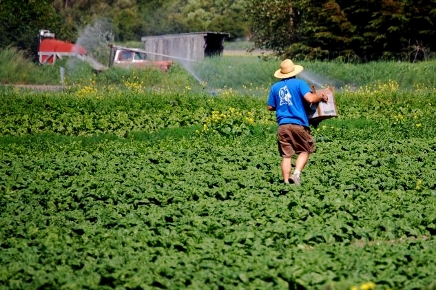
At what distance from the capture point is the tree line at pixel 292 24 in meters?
35.3

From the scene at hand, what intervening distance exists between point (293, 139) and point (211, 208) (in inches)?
89.2

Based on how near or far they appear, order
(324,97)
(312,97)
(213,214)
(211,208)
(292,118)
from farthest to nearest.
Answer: (292,118), (324,97), (312,97), (211,208), (213,214)

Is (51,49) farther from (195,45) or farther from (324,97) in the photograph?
(324,97)

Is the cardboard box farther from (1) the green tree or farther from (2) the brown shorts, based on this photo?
(1) the green tree

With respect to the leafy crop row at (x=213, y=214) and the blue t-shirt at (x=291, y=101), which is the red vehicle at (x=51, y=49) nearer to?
the leafy crop row at (x=213, y=214)

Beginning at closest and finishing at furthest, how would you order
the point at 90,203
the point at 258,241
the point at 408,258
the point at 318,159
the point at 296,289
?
the point at 296,289
the point at 408,258
the point at 258,241
the point at 90,203
the point at 318,159

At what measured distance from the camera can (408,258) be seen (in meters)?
7.43

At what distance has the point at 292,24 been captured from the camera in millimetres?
41344

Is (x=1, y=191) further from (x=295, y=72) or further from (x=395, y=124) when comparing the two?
(x=395, y=124)

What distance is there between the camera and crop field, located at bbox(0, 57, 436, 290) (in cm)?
690

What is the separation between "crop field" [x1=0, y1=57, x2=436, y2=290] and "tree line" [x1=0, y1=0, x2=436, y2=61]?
1740 centimetres

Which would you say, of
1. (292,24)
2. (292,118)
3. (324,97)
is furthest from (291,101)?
(292,24)

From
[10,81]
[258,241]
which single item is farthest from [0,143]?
[10,81]

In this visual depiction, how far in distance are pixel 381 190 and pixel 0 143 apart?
29.5 feet
